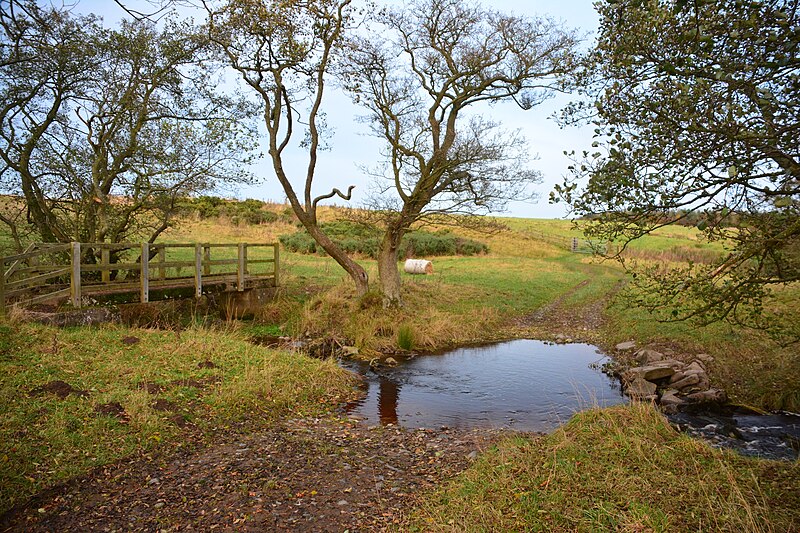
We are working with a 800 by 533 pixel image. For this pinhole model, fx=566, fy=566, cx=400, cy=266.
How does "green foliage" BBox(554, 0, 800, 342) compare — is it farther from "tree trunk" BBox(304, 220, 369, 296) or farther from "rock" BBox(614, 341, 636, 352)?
"tree trunk" BBox(304, 220, 369, 296)

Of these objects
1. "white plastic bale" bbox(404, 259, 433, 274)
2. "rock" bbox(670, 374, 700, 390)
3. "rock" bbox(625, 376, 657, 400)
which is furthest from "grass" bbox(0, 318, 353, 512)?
"white plastic bale" bbox(404, 259, 433, 274)

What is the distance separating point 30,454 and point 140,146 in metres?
11.7

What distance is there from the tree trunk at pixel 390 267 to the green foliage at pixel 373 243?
16904 millimetres

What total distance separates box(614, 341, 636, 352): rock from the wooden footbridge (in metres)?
11.7

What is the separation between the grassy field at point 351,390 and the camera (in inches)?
216

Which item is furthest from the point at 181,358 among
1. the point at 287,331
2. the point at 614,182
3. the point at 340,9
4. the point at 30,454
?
the point at 340,9

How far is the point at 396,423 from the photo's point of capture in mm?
9578

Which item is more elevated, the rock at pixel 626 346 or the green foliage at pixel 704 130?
the green foliage at pixel 704 130

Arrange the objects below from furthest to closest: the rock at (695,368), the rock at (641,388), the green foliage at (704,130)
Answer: the rock at (695,368) → the rock at (641,388) → the green foliage at (704,130)

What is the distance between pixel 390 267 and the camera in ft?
64.7

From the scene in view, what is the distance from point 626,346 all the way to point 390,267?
813 centimetres

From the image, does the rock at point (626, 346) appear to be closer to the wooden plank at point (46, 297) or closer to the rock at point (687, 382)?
the rock at point (687, 382)

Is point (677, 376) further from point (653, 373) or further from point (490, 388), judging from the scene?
point (490, 388)

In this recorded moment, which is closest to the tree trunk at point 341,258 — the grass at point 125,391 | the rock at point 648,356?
the grass at point 125,391
